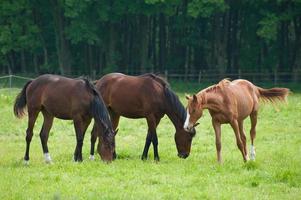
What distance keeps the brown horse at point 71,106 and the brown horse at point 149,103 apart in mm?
1041

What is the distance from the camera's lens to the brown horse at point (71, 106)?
44.5 ft

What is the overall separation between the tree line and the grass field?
2792 centimetres

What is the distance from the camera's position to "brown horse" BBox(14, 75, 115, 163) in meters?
13.6

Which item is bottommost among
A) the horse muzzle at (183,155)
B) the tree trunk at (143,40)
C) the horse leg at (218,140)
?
the tree trunk at (143,40)

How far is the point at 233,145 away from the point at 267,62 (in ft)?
107

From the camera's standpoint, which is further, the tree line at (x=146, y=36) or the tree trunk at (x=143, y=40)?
the tree trunk at (x=143, y=40)

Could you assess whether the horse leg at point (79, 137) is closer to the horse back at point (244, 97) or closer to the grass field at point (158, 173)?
the grass field at point (158, 173)

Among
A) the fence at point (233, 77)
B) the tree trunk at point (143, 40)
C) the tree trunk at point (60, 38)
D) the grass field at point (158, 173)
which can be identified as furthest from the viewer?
the tree trunk at point (60, 38)

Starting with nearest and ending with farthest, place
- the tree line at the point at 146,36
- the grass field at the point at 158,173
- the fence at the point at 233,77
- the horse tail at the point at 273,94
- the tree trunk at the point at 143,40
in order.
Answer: the grass field at the point at 158,173 < the horse tail at the point at 273,94 < the fence at the point at 233,77 < the tree line at the point at 146,36 < the tree trunk at the point at 143,40

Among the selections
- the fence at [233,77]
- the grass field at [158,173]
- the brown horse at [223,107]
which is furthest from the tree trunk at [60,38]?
the brown horse at [223,107]

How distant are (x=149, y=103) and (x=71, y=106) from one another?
183 centimetres

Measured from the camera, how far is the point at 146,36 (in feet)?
165

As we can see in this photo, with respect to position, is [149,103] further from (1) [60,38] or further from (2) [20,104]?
(1) [60,38]

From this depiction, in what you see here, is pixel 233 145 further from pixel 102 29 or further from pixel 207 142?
pixel 102 29
